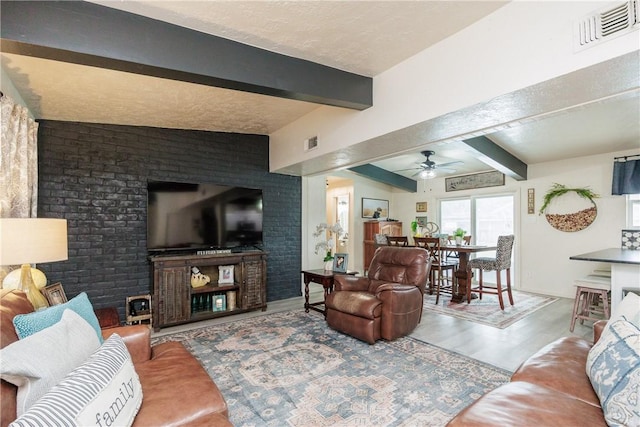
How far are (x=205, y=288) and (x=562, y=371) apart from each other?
3543mm

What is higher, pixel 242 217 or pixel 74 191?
pixel 74 191

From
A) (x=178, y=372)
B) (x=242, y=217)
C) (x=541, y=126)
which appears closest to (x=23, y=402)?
(x=178, y=372)

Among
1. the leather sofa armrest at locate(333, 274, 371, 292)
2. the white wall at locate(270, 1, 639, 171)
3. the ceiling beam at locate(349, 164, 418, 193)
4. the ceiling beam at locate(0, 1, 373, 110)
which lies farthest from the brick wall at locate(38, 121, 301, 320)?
the ceiling beam at locate(349, 164, 418, 193)

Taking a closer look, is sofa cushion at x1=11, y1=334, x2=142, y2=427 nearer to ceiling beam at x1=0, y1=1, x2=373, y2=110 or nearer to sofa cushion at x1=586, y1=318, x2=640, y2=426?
ceiling beam at x1=0, y1=1, x2=373, y2=110

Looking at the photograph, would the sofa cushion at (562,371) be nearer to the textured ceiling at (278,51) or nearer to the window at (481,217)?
the textured ceiling at (278,51)

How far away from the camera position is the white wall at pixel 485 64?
5.77ft

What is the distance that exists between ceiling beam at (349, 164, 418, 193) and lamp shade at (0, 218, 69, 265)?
15.9ft

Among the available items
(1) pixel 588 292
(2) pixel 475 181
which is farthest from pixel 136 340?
(2) pixel 475 181

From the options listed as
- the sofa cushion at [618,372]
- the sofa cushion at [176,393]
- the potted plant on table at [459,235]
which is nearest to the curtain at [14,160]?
the sofa cushion at [176,393]

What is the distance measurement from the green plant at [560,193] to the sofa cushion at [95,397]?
608 centimetres

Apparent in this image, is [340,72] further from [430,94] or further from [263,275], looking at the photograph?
[263,275]

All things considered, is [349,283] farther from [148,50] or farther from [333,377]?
[148,50]

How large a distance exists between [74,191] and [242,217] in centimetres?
189

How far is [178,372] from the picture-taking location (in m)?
1.62
